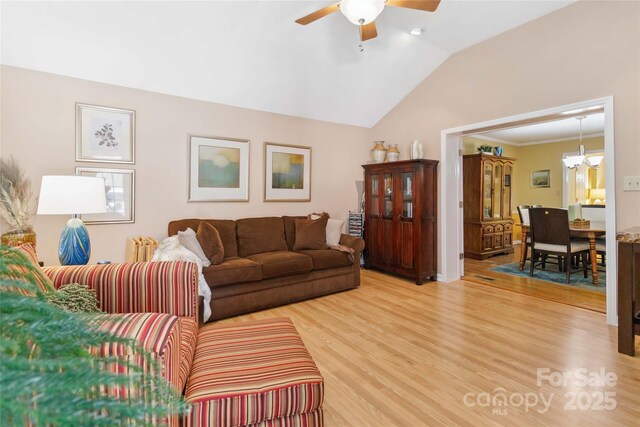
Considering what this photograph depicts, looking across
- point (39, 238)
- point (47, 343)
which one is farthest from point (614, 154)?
point (39, 238)

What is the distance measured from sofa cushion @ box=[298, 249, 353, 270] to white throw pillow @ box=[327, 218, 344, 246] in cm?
22

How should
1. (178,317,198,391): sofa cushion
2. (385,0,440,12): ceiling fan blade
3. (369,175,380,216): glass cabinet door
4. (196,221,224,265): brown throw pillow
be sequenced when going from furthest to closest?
(369,175,380,216): glass cabinet door < (196,221,224,265): brown throw pillow < (385,0,440,12): ceiling fan blade < (178,317,198,391): sofa cushion

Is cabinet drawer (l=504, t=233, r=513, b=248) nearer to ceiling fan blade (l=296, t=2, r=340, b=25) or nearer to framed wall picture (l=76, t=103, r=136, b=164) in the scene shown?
ceiling fan blade (l=296, t=2, r=340, b=25)

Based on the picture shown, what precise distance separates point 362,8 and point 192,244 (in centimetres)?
255

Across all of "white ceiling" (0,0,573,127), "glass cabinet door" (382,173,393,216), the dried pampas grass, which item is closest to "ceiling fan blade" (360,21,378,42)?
"white ceiling" (0,0,573,127)

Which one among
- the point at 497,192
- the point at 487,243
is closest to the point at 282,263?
the point at 487,243

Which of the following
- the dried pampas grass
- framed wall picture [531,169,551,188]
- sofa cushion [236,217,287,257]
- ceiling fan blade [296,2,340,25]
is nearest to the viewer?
ceiling fan blade [296,2,340,25]

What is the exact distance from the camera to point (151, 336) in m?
0.95

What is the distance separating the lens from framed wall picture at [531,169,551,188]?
705 centimetres

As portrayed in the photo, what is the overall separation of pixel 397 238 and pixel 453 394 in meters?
2.65

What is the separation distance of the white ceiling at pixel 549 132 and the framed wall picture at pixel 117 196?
18.3ft

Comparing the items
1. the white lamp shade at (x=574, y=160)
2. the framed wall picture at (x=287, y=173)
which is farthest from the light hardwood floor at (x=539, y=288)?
the framed wall picture at (x=287, y=173)

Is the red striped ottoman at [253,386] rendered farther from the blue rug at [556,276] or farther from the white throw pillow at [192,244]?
the blue rug at [556,276]

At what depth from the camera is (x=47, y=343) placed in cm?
40
